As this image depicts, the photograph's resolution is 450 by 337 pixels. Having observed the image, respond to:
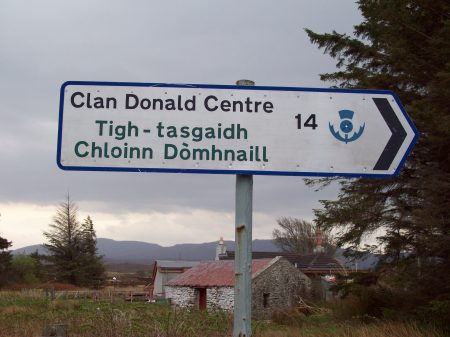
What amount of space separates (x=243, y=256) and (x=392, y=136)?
1.09 metres

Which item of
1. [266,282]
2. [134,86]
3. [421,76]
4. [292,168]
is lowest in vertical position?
[266,282]

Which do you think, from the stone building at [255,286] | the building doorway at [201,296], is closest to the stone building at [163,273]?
the stone building at [255,286]

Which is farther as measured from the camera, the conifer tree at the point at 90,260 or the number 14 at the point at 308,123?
the conifer tree at the point at 90,260

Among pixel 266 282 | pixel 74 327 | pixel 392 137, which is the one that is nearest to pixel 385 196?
pixel 74 327

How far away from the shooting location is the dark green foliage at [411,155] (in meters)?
12.1

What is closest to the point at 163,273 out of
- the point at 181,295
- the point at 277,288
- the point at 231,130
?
the point at 181,295

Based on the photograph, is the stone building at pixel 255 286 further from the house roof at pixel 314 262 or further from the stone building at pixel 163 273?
the stone building at pixel 163 273

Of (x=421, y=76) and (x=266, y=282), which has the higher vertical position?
(x=421, y=76)

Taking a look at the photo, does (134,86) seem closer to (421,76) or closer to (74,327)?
(74,327)

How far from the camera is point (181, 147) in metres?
2.76

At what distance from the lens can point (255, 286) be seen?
33156 millimetres

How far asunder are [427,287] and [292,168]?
11.8 metres

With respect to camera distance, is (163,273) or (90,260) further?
(90,260)

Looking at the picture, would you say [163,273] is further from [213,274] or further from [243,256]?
[243,256]
